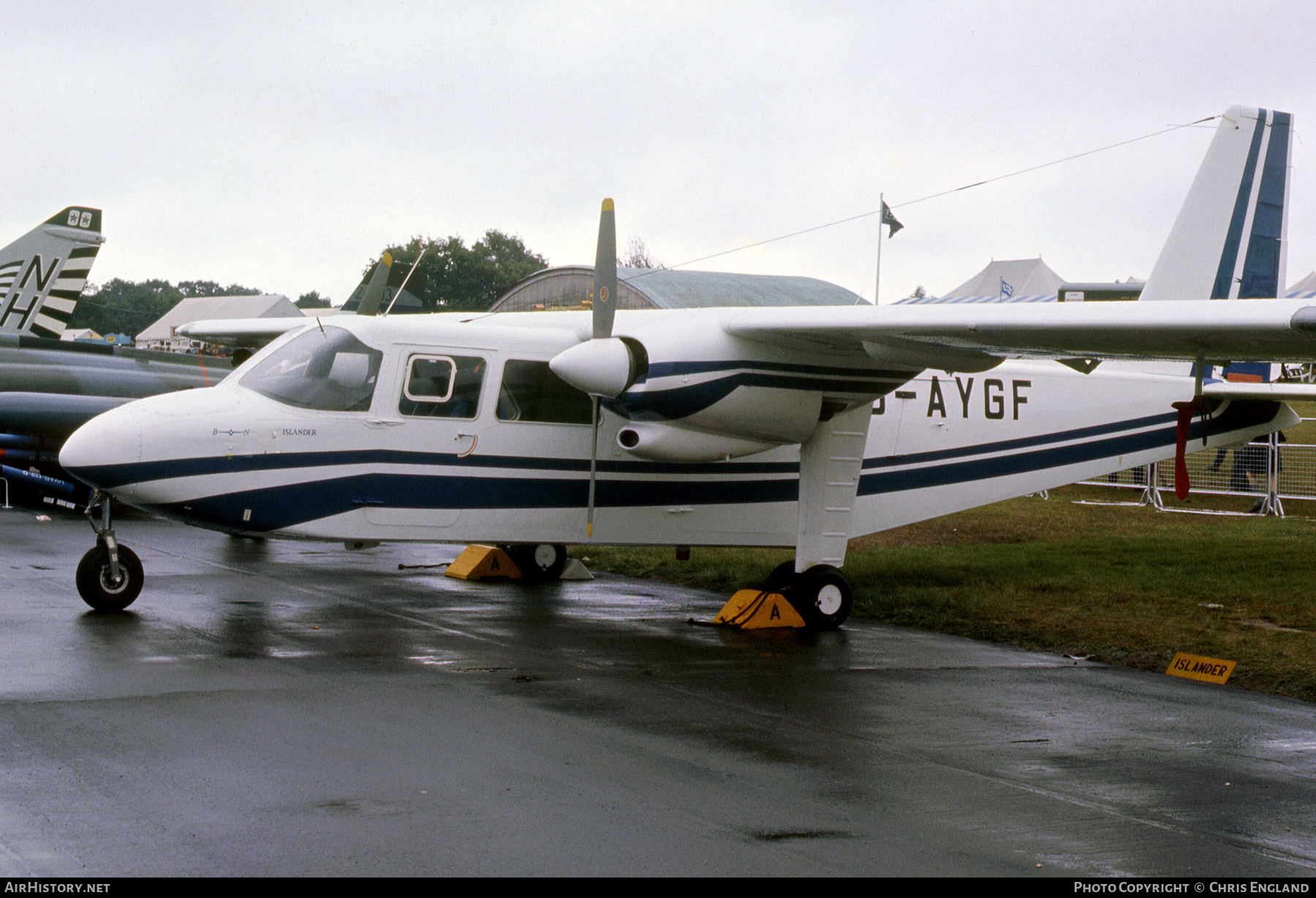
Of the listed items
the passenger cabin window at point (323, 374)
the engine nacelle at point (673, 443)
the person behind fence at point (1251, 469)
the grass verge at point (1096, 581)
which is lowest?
the grass verge at point (1096, 581)

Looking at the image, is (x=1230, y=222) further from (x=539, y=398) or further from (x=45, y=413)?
(x=45, y=413)

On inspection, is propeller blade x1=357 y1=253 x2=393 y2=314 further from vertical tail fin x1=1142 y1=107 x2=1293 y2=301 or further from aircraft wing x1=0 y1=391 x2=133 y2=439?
vertical tail fin x1=1142 y1=107 x2=1293 y2=301

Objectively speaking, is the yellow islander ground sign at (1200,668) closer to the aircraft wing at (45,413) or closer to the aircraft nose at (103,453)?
the aircraft nose at (103,453)

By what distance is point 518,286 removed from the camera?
48344mm

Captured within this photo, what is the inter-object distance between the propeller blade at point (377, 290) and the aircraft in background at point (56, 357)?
882 cm

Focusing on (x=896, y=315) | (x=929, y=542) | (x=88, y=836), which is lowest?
(x=88, y=836)

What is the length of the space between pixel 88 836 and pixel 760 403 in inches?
288

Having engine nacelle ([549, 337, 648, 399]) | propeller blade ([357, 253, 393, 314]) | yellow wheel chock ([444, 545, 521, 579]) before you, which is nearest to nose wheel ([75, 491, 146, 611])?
propeller blade ([357, 253, 393, 314])

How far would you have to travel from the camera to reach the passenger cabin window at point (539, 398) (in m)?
11.5

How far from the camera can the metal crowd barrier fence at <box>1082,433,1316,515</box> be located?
21547 millimetres

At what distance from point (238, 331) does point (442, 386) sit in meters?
7.30

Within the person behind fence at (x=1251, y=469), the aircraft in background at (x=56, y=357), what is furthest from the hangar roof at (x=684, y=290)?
the person behind fence at (x=1251, y=469)

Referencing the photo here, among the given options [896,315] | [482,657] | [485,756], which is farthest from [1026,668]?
[485,756]

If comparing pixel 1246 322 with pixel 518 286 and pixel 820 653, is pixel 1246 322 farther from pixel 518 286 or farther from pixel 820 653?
pixel 518 286
